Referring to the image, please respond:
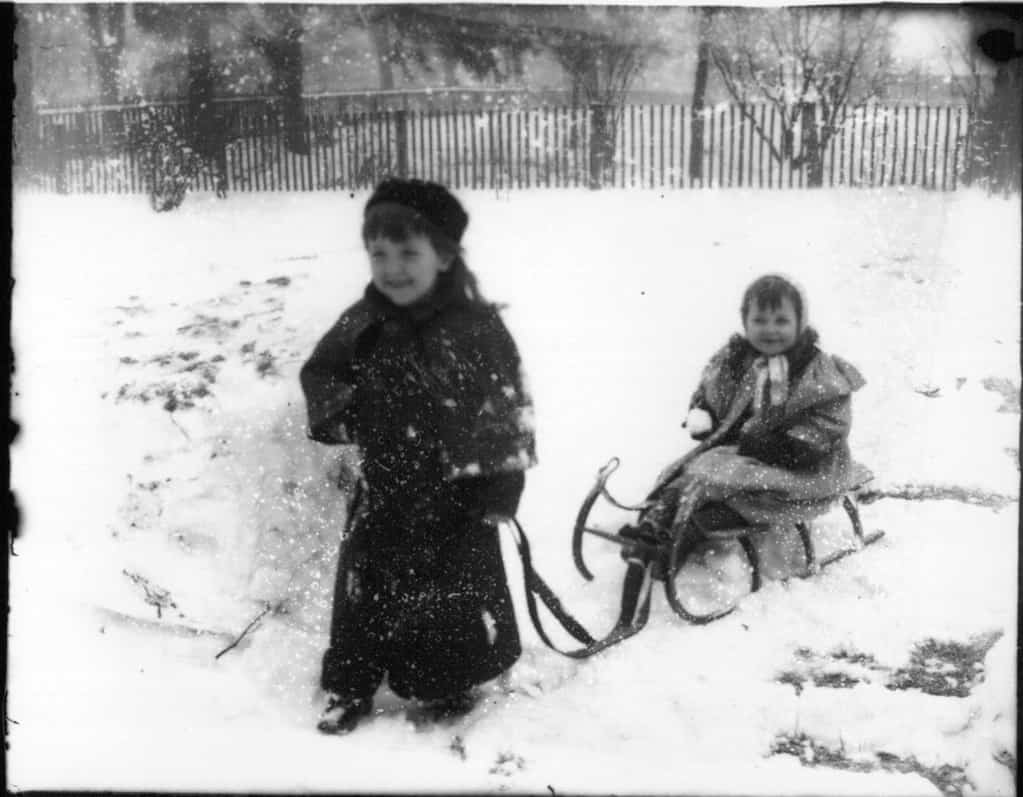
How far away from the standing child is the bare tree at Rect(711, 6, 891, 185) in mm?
898

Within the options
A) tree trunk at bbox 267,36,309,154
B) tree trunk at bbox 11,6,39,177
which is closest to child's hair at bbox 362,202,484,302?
tree trunk at bbox 267,36,309,154

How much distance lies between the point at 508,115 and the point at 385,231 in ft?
1.68

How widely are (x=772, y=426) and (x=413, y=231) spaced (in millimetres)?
1104

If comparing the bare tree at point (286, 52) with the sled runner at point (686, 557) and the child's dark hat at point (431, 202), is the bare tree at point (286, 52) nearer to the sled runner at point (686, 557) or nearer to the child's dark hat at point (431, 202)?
the child's dark hat at point (431, 202)

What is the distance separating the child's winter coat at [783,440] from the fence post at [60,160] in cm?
195

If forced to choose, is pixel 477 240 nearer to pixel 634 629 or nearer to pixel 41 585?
pixel 634 629

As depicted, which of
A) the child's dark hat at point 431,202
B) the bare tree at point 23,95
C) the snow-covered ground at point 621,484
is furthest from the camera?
the bare tree at point 23,95

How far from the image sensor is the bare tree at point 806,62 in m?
2.73

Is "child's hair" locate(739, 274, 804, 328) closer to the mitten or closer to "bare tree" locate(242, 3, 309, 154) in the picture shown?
the mitten

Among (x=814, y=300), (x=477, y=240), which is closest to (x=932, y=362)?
(x=814, y=300)

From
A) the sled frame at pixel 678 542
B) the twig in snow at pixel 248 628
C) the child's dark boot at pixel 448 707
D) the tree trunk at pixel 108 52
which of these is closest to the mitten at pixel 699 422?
the sled frame at pixel 678 542

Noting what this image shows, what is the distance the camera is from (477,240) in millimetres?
2697

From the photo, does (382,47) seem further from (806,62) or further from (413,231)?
(806,62)

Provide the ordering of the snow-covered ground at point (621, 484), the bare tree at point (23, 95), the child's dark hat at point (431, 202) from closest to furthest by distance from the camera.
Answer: the child's dark hat at point (431, 202), the snow-covered ground at point (621, 484), the bare tree at point (23, 95)
